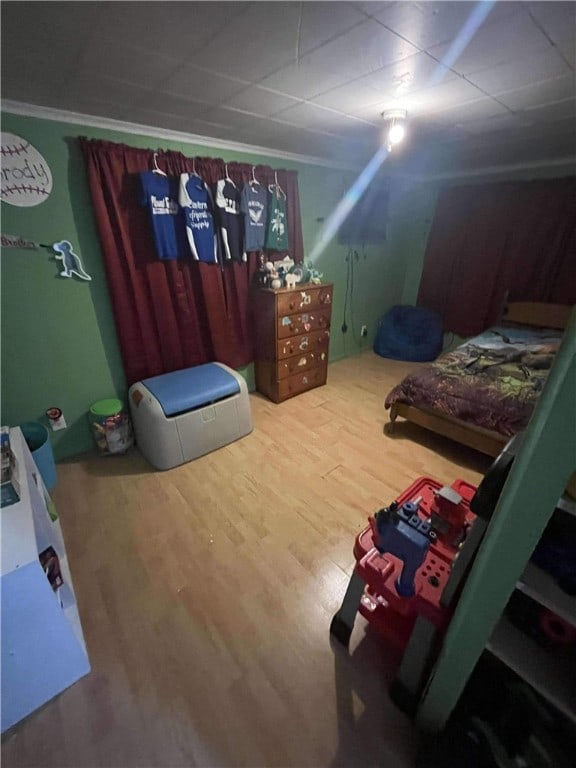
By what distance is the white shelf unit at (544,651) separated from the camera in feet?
2.24

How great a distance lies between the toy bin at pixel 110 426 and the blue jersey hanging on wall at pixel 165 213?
1123mm

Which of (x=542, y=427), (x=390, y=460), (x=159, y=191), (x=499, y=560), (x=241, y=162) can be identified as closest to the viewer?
Result: (x=542, y=427)

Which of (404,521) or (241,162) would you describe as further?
(241,162)

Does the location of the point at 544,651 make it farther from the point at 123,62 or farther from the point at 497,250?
the point at 497,250

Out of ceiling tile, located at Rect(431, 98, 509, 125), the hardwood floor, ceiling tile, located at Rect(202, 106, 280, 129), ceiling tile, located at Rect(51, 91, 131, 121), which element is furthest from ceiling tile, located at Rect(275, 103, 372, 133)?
the hardwood floor

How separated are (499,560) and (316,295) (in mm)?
2518

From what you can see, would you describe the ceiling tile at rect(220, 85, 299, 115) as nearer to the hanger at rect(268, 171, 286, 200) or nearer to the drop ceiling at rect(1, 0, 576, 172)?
the drop ceiling at rect(1, 0, 576, 172)

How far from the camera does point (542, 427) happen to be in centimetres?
57

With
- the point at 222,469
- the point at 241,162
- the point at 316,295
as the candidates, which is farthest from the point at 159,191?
the point at 222,469

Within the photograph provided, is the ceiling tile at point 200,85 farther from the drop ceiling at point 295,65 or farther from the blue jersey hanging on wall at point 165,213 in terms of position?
the blue jersey hanging on wall at point 165,213

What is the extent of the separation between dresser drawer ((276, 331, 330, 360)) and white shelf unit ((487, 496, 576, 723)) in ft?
7.52

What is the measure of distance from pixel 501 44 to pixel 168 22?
112 cm

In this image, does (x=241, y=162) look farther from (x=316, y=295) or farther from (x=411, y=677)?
(x=411, y=677)

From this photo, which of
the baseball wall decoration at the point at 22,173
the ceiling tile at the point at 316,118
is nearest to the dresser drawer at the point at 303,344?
the ceiling tile at the point at 316,118
